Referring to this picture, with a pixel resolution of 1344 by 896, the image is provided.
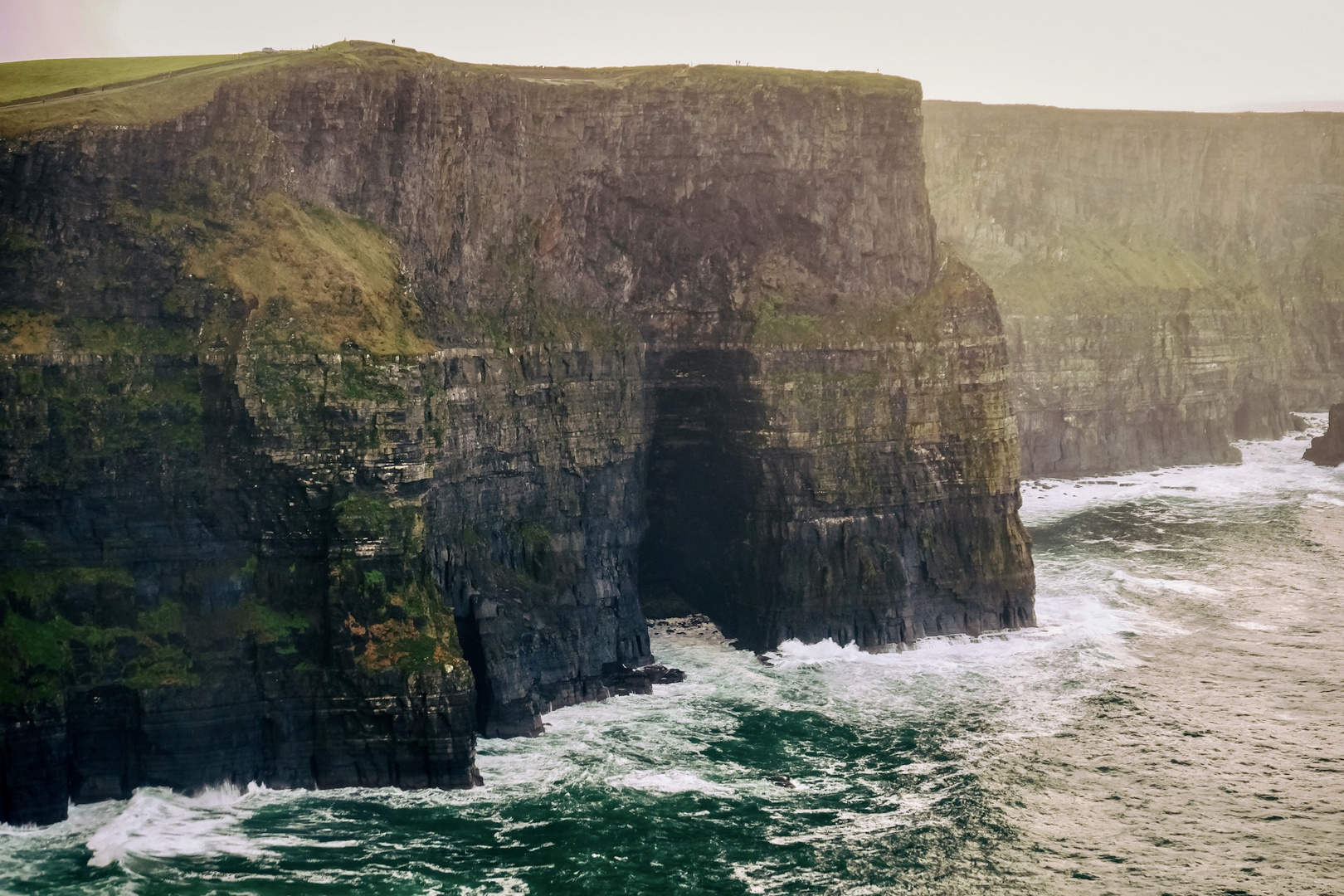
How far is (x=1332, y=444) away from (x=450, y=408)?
84.5 m

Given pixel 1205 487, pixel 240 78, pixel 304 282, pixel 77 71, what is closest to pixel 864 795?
pixel 304 282

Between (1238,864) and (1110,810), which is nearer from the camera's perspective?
(1238,864)

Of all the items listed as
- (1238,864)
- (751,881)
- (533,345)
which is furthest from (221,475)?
(1238,864)

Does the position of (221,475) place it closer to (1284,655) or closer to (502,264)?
(502,264)

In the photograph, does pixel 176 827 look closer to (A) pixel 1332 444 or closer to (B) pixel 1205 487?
(B) pixel 1205 487

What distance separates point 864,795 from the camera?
177 ft

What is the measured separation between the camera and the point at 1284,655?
228 feet

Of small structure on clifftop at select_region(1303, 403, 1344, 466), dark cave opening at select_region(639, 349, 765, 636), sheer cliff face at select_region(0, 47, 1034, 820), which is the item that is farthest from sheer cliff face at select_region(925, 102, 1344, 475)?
dark cave opening at select_region(639, 349, 765, 636)

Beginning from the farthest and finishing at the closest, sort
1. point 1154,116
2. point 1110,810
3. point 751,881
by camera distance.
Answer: point 1154,116
point 1110,810
point 751,881

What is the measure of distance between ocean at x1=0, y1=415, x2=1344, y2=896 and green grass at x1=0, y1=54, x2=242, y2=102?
28072 millimetres

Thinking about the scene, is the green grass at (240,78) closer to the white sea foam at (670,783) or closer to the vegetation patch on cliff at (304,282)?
the vegetation patch on cliff at (304,282)

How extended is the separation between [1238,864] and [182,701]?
33.8 meters

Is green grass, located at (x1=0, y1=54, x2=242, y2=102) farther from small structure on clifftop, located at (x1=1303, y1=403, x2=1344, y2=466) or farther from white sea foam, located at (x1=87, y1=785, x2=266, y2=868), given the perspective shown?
small structure on clifftop, located at (x1=1303, y1=403, x2=1344, y2=466)

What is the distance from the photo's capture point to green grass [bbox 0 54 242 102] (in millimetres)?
61812
